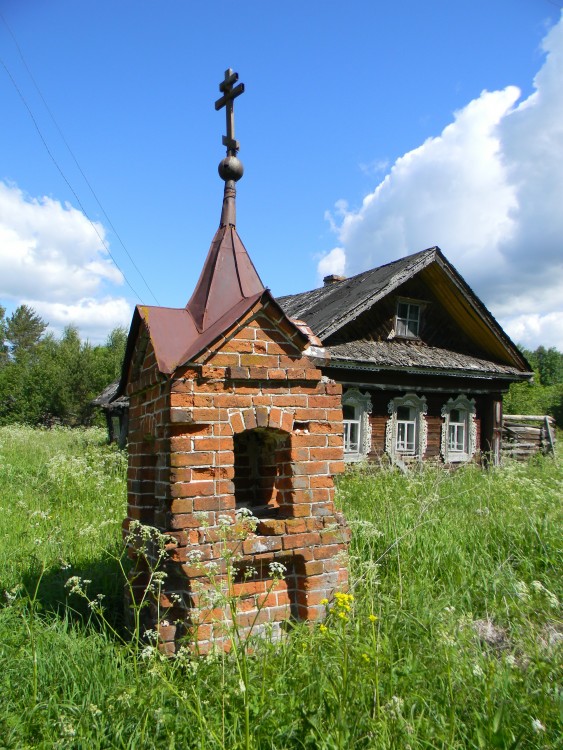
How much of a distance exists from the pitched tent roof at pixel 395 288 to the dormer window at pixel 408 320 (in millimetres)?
340

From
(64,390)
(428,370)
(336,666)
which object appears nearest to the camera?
(336,666)

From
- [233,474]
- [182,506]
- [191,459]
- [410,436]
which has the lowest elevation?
[410,436]

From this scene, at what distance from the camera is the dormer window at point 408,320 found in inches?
479

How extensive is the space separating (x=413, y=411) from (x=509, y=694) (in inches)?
398

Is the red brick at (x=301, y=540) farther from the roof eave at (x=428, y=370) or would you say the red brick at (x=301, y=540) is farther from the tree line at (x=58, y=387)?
the tree line at (x=58, y=387)

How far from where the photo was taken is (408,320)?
12.4 m

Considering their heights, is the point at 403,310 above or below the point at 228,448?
above

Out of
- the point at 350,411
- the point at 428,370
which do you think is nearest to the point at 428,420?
the point at 428,370

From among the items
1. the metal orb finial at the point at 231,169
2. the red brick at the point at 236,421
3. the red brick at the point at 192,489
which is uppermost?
the metal orb finial at the point at 231,169

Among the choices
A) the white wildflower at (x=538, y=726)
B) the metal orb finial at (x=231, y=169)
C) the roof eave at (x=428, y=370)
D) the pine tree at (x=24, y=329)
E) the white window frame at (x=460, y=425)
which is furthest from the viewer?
the pine tree at (x=24, y=329)

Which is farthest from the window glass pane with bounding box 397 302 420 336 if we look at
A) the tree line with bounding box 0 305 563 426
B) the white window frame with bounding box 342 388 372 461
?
the tree line with bounding box 0 305 563 426

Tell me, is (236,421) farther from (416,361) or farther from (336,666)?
(416,361)

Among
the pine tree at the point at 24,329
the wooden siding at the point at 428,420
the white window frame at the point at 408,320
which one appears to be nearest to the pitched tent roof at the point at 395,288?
the white window frame at the point at 408,320

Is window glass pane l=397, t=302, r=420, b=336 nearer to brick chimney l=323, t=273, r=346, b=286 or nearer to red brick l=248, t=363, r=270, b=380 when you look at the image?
brick chimney l=323, t=273, r=346, b=286
